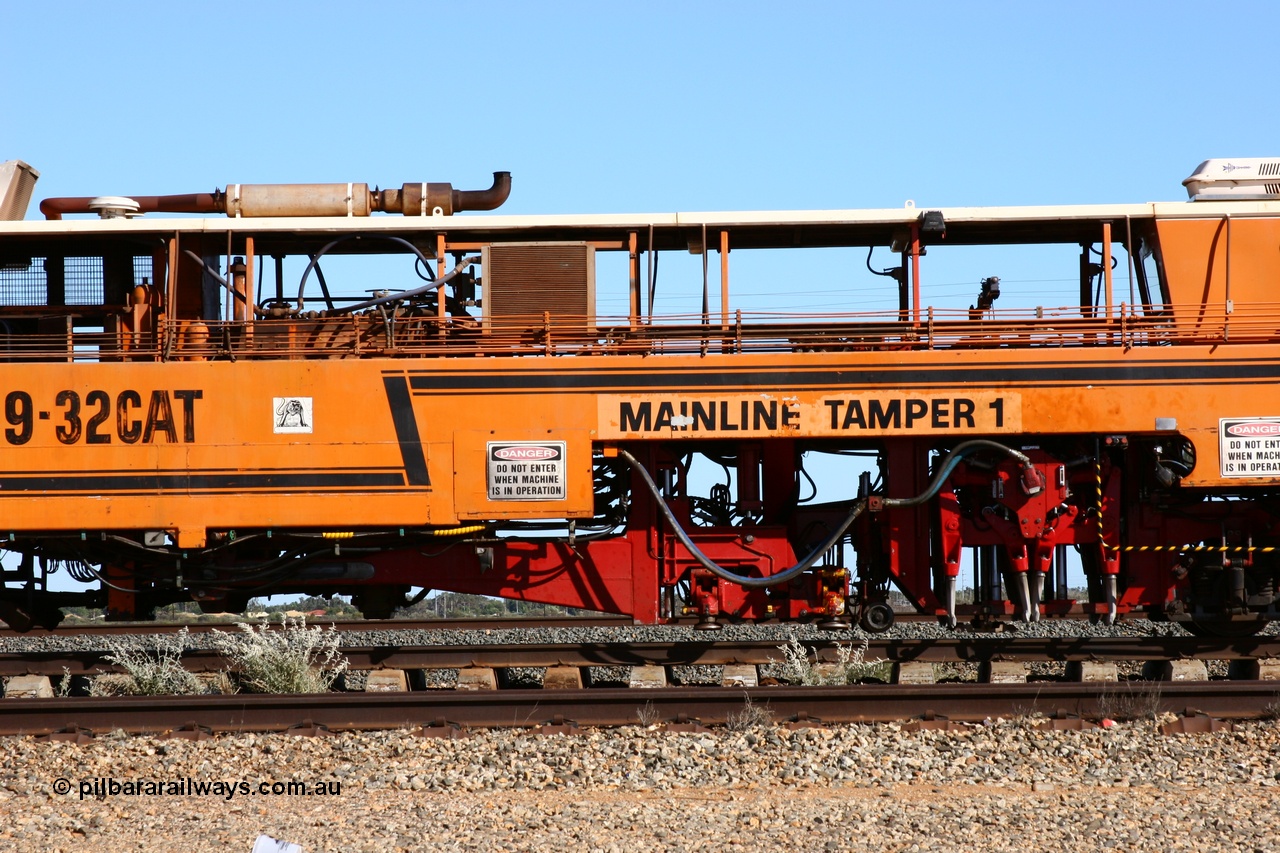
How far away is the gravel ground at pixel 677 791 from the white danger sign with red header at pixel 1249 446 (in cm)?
247

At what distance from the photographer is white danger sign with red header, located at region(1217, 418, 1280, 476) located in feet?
32.4

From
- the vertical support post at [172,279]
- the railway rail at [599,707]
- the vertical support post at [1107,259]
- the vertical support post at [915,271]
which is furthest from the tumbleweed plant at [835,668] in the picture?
the vertical support post at [172,279]

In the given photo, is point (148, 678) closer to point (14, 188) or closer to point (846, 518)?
point (14, 188)

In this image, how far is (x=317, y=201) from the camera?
1069 centimetres

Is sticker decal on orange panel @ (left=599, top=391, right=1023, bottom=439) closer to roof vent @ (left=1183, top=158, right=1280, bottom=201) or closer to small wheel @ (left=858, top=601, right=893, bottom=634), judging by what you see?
small wheel @ (left=858, top=601, right=893, bottom=634)

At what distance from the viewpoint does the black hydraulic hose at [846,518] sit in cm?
995

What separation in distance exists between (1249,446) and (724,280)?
14.7ft

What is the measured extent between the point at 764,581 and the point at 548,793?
11.7 feet

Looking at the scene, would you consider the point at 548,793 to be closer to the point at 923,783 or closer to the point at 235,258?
the point at 923,783

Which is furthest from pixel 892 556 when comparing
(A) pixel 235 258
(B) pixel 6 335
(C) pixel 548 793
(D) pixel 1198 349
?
(B) pixel 6 335

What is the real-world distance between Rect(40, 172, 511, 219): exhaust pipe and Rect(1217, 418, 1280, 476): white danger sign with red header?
644 cm

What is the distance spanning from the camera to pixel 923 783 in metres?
Answer: 7.12

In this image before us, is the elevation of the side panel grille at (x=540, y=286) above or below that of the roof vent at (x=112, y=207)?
below

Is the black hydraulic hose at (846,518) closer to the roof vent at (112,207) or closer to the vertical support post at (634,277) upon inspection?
the vertical support post at (634,277)
